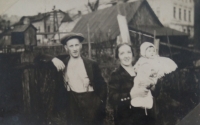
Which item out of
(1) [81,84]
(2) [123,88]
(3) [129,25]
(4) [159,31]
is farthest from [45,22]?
(4) [159,31]

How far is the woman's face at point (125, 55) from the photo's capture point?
330 cm

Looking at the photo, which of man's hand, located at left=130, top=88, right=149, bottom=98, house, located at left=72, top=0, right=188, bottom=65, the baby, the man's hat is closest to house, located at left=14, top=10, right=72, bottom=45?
the man's hat

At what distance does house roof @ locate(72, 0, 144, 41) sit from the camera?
3211 mm

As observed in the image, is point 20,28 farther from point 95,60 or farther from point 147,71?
point 147,71

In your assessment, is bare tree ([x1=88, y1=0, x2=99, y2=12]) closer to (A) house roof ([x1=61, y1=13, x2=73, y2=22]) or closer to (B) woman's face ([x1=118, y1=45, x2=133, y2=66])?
(A) house roof ([x1=61, y1=13, x2=73, y2=22])

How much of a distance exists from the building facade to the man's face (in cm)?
127

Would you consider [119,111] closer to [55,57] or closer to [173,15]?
[55,57]

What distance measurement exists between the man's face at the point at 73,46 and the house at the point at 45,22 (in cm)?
25

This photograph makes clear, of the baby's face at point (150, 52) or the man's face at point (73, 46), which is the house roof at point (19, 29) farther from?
the baby's face at point (150, 52)

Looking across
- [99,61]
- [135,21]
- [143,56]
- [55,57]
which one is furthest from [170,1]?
[55,57]

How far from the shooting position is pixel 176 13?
3.48m

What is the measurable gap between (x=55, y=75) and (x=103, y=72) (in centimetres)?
67

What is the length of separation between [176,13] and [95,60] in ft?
4.74

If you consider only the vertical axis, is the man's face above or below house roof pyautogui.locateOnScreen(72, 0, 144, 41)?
below
